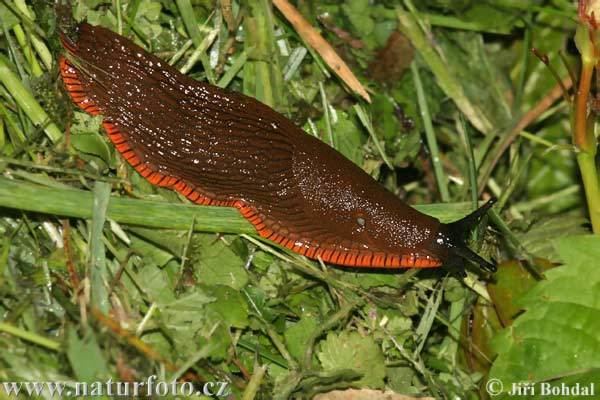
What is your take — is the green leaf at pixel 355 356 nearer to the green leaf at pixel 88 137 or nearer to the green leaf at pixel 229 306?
the green leaf at pixel 229 306

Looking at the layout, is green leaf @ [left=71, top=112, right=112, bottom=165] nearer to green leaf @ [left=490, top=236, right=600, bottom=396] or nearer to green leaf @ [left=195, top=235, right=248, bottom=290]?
green leaf @ [left=195, top=235, right=248, bottom=290]

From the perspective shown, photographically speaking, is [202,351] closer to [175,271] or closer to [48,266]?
[175,271]

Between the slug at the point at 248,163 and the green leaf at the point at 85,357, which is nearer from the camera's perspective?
the green leaf at the point at 85,357

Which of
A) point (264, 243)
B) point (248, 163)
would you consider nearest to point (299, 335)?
point (264, 243)

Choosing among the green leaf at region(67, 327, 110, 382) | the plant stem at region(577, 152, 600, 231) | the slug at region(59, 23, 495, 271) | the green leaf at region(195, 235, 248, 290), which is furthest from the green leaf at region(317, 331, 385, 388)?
the plant stem at region(577, 152, 600, 231)
